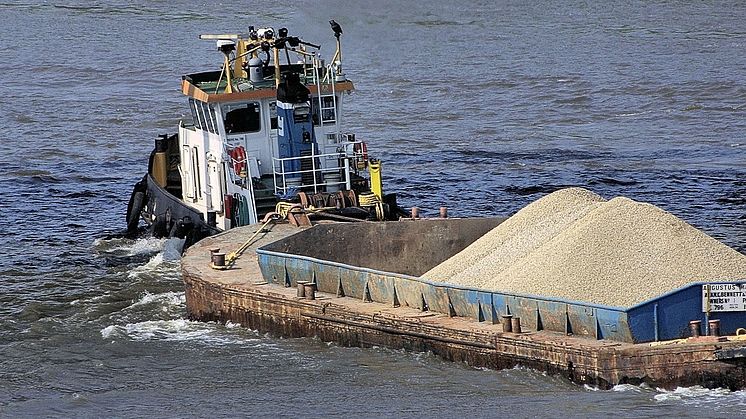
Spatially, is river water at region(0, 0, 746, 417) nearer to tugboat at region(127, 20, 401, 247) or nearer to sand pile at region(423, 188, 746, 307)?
sand pile at region(423, 188, 746, 307)

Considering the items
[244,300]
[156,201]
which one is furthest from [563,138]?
[244,300]

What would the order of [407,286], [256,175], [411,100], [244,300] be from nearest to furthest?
[407,286], [244,300], [256,175], [411,100]

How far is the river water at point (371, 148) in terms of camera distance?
17.0m

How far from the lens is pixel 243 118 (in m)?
24.2

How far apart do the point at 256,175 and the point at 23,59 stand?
3110 centimetres

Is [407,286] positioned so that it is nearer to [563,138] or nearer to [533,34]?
[563,138]

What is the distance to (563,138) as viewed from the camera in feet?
124

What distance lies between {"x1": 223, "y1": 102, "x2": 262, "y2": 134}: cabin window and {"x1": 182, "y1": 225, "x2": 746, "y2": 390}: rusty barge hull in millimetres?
2662

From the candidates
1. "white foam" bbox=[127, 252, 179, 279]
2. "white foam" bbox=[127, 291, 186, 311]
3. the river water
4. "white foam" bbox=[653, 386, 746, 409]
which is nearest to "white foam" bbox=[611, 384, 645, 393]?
the river water

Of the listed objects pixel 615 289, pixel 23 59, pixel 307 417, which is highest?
pixel 23 59

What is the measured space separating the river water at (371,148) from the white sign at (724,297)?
3.09 ft

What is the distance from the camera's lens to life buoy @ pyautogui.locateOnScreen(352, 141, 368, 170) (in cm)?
2384

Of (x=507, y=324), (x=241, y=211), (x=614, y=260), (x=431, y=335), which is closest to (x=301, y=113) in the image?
(x=241, y=211)

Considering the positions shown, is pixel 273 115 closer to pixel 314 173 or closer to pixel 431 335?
pixel 314 173
